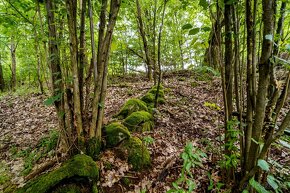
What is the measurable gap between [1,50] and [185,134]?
584 inches

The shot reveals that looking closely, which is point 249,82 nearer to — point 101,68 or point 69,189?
point 101,68

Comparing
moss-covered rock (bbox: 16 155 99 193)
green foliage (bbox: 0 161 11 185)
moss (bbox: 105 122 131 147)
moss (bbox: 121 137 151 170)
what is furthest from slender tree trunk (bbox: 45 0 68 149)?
green foliage (bbox: 0 161 11 185)

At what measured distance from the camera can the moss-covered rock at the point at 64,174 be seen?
6.66 feet

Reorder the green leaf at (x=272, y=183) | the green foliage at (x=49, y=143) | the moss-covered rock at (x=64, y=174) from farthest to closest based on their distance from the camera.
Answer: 1. the green foliage at (x=49, y=143)
2. the moss-covered rock at (x=64, y=174)
3. the green leaf at (x=272, y=183)

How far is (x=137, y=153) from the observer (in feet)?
9.39

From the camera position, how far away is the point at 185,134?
366 cm

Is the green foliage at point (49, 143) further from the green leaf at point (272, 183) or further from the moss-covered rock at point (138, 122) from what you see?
the green leaf at point (272, 183)

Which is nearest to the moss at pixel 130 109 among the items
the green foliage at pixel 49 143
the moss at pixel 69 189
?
the green foliage at pixel 49 143

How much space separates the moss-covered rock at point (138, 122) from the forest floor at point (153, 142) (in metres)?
0.13

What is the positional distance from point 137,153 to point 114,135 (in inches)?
19.2

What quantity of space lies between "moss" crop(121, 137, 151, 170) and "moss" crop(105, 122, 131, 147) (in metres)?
0.10

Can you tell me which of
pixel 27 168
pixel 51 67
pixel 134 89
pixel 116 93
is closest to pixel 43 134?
pixel 27 168

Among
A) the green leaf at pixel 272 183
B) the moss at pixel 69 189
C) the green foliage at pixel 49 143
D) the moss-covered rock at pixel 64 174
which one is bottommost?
the green foliage at pixel 49 143

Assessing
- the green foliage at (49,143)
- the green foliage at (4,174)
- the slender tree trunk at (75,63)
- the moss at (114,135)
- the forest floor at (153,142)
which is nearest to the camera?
the slender tree trunk at (75,63)
